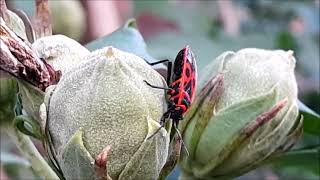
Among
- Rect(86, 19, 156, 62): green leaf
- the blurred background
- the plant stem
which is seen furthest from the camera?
the blurred background

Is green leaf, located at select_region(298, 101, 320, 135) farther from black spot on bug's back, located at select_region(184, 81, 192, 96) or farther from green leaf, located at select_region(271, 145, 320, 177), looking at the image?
black spot on bug's back, located at select_region(184, 81, 192, 96)

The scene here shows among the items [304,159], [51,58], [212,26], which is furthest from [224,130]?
[212,26]

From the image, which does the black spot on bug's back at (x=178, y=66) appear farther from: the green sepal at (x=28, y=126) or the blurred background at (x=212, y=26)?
the blurred background at (x=212, y=26)

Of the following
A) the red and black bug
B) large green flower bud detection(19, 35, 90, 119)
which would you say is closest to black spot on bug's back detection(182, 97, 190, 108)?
the red and black bug

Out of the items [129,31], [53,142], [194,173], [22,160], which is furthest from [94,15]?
[53,142]

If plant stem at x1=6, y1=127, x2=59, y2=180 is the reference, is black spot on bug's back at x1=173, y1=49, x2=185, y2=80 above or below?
above

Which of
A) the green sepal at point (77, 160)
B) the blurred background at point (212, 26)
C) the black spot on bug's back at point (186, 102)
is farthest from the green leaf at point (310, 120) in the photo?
the green sepal at point (77, 160)

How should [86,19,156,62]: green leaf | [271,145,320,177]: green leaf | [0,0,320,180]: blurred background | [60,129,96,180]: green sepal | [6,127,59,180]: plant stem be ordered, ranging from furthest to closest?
[0,0,320,180]: blurred background → [271,145,320,177]: green leaf → [86,19,156,62]: green leaf → [6,127,59,180]: plant stem → [60,129,96,180]: green sepal
